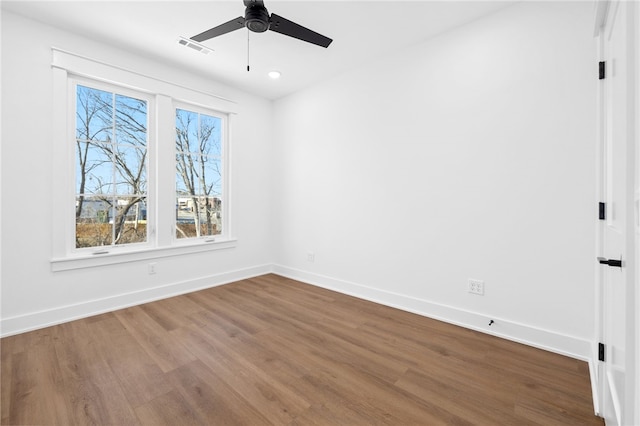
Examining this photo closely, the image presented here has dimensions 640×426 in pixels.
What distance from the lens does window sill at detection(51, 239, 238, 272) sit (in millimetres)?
2695

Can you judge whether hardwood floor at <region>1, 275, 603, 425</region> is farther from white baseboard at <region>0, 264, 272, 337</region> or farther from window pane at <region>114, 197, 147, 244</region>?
window pane at <region>114, 197, 147, 244</region>

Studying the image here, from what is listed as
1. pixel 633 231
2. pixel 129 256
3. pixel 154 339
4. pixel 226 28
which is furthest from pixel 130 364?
pixel 633 231

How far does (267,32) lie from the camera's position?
8.75ft

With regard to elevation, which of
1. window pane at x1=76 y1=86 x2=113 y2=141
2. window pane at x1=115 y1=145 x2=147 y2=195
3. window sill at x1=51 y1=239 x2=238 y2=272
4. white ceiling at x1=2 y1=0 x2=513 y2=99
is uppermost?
white ceiling at x1=2 y1=0 x2=513 y2=99

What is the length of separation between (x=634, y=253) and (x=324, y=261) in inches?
123

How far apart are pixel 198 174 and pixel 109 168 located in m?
1.00

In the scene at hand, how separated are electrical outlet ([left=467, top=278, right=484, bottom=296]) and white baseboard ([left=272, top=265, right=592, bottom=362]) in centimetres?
19

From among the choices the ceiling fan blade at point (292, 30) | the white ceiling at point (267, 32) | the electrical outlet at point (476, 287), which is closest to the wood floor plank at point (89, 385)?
the ceiling fan blade at point (292, 30)

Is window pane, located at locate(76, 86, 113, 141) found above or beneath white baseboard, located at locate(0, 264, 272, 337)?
above

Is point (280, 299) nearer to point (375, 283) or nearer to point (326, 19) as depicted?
point (375, 283)

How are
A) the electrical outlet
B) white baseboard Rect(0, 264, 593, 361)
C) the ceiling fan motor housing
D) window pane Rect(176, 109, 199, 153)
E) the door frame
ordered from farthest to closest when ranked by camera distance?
1. window pane Rect(176, 109, 199, 153)
2. the electrical outlet
3. white baseboard Rect(0, 264, 593, 361)
4. the ceiling fan motor housing
5. the door frame

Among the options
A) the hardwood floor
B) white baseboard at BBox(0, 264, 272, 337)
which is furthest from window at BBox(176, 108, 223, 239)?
the hardwood floor

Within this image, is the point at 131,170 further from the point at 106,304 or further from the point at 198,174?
the point at 106,304

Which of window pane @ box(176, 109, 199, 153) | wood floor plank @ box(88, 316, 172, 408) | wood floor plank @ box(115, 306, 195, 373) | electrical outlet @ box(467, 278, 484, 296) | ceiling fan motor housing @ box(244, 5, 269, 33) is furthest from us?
window pane @ box(176, 109, 199, 153)
